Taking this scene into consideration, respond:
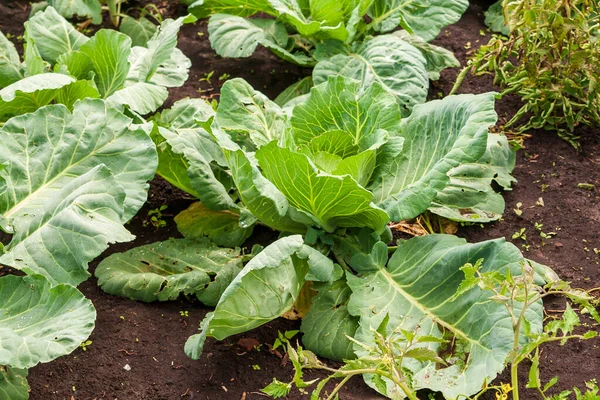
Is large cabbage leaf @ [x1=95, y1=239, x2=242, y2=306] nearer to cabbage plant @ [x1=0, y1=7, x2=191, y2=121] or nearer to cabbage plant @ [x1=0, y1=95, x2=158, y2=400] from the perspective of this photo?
cabbage plant @ [x1=0, y1=95, x2=158, y2=400]

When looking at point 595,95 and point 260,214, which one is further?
point 595,95

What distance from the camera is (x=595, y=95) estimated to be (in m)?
3.90

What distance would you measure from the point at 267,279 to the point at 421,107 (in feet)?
3.71

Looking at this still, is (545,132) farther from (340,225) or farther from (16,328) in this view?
(16,328)

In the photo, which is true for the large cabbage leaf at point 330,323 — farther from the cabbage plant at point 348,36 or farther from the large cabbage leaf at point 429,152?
the cabbage plant at point 348,36

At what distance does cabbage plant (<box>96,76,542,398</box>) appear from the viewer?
9.50 feet

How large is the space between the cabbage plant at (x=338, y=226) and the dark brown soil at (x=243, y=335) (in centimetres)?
10

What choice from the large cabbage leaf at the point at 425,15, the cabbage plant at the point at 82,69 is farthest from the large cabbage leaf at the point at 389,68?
the cabbage plant at the point at 82,69

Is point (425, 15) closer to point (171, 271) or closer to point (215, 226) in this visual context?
point (215, 226)

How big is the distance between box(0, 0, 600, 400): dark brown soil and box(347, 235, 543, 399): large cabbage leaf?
21 cm

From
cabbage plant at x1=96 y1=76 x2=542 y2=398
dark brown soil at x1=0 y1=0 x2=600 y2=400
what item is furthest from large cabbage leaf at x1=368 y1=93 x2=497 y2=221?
dark brown soil at x1=0 y1=0 x2=600 y2=400

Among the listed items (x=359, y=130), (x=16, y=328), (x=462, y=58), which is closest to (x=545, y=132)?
(x=462, y=58)

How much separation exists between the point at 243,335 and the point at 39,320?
2.81 ft

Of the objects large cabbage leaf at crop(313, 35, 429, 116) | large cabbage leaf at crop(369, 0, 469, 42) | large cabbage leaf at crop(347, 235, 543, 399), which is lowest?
large cabbage leaf at crop(347, 235, 543, 399)
